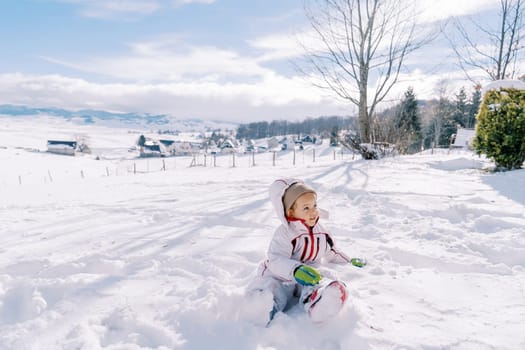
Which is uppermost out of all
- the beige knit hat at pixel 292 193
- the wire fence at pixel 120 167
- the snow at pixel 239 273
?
the beige knit hat at pixel 292 193

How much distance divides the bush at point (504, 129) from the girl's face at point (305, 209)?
6.26 metres

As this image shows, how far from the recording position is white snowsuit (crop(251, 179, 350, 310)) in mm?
2102

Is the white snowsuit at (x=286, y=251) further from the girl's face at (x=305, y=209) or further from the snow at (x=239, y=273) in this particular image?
the snow at (x=239, y=273)

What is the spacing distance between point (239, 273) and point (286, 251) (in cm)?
54

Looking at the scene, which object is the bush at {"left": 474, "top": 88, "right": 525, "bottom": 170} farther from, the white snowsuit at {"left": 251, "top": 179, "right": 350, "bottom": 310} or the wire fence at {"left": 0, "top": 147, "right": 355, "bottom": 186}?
the wire fence at {"left": 0, "top": 147, "right": 355, "bottom": 186}

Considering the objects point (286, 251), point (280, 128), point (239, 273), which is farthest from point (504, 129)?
point (280, 128)

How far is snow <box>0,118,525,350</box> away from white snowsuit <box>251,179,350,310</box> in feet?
0.62

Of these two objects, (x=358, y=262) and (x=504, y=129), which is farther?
(x=504, y=129)

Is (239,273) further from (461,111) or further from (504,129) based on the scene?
(461,111)

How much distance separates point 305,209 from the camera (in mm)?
2279

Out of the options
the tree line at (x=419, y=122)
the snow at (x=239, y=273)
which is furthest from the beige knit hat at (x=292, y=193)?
the tree line at (x=419, y=122)

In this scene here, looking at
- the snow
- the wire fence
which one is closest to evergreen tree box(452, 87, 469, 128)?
the wire fence

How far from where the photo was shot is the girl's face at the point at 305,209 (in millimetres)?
2260

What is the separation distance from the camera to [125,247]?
3.16 meters
